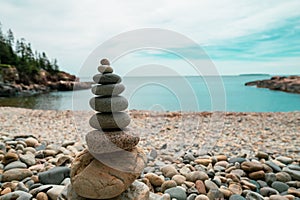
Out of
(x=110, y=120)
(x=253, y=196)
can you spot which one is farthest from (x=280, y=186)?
(x=110, y=120)

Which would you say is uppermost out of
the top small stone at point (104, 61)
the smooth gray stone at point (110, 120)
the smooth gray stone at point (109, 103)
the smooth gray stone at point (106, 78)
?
the top small stone at point (104, 61)

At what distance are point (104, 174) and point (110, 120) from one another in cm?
58

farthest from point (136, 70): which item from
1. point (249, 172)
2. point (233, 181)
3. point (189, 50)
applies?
point (249, 172)

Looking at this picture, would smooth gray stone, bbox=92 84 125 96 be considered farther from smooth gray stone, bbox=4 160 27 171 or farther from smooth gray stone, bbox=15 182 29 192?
smooth gray stone, bbox=4 160 27 171

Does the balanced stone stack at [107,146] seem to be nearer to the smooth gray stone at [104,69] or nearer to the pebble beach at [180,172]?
the smooth gray stone at [104,69]

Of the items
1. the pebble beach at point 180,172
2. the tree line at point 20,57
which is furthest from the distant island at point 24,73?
the pebble beach at point 180,172

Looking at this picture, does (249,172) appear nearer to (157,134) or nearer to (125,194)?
(125,194)

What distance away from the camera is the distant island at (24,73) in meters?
40.5

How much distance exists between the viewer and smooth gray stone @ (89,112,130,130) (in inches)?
103

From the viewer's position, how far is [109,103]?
256cm

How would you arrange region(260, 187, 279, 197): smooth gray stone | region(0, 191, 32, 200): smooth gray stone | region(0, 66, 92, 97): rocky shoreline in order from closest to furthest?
region(0, 191, 32, 200): smooth gray stone → region(260, 187, 279, 197): smooth gray stone → region(0, 66, 92, 97): rocky shoreline

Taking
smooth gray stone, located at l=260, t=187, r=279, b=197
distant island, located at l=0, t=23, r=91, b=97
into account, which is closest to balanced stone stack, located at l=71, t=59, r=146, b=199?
smooth gray stone, located at l=260, t=187, r=279, b=197

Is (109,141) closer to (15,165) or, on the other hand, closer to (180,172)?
(180,172)

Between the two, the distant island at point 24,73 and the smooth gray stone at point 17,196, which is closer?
the smooth gray stone at point 17,196
